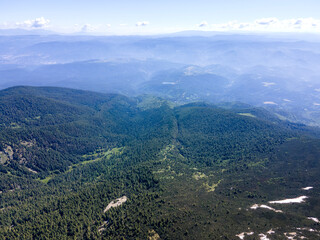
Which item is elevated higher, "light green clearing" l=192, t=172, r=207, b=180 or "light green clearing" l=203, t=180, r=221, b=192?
"light green clearing" l=203, t=180, r=221, b=192

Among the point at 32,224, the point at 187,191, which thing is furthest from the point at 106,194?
the point at 187,191

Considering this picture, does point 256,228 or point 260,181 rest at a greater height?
point 256,228

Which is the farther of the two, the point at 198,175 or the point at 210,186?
the point at 198,175

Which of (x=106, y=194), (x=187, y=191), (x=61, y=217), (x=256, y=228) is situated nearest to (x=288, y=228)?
(x=256, y=228)

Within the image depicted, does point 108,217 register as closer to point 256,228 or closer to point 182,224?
point 182,224

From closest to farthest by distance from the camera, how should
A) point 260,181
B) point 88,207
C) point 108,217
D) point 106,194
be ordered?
1. point 108,217
2. point 88,207
3. point 106,194
4. point 260,181

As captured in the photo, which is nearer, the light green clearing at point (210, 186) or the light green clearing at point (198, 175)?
the light green clearing at point (210, 186)

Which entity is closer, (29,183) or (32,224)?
(32,224)

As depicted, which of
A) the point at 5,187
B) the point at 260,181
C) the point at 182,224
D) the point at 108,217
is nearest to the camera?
the point at 182,224

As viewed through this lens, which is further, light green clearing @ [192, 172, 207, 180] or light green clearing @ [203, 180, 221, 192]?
light green clearing @ [192, 172, 207, 180]

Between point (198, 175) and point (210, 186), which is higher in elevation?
point (210, 186)

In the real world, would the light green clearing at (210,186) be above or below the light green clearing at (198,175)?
above
